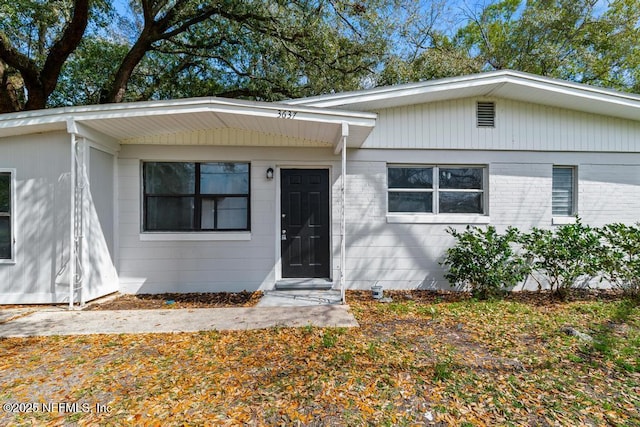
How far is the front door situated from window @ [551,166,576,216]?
461 cm

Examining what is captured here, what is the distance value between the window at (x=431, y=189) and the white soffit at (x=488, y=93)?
1.32 m

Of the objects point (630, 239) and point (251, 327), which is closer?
point (251, 327)

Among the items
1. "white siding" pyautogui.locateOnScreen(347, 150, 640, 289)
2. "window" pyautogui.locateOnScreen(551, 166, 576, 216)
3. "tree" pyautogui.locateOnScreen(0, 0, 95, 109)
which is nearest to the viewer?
"white siding" pyautogui.locateOnScreen(347, 150, 640, 289)

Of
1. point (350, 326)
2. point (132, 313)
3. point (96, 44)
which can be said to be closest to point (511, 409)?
point (350, 326)

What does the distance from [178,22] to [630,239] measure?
11.8 meters

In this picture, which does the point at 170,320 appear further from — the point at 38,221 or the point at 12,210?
the point at 12,210

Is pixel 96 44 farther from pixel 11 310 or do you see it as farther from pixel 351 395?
pixel 351 395

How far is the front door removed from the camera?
5.90 metres

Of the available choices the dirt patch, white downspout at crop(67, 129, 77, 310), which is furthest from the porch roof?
the dirt patch

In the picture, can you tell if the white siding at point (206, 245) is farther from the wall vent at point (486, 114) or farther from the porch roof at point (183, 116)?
the wall vent at point (486, 114)

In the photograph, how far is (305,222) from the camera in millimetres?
5934

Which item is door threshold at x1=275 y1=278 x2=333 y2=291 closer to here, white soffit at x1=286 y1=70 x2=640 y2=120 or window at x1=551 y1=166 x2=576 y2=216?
white soffit at x1=286 y1=70 x2=640 y2=120

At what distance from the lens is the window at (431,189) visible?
6.06 metres

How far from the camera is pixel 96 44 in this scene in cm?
1001
